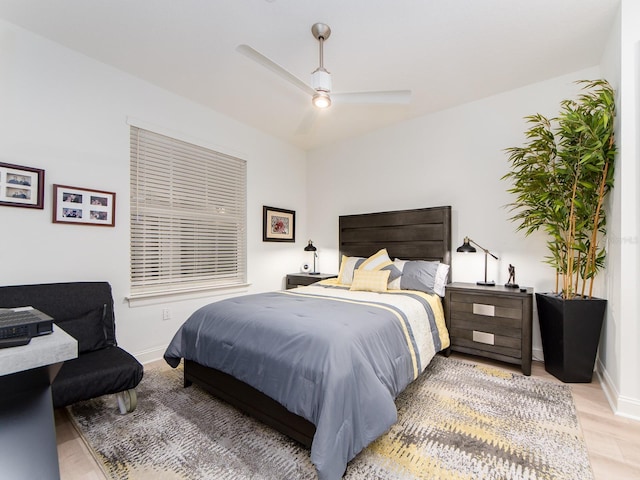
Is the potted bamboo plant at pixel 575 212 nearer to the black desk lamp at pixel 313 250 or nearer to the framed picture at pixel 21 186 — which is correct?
the black desk lamp at pixel 313 250

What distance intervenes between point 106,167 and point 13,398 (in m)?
2.51

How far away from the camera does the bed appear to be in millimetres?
1547

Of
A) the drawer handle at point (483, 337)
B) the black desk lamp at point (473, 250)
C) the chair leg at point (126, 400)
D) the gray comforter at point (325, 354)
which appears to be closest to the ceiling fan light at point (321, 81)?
the gray comforter at point (325, 354)

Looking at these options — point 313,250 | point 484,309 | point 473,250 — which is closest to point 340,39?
point 473,250

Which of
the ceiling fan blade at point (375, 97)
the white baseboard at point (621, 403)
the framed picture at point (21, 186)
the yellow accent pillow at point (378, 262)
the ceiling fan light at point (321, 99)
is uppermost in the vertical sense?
the ceiling fan blade at point (375, 97)

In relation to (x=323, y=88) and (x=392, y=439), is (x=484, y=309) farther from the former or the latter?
(x=323, y=88)

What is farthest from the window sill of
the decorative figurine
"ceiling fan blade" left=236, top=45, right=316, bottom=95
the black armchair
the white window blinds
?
the decorative figurine

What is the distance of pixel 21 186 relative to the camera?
237cm

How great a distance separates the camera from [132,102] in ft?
9.93

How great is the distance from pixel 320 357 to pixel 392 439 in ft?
2.49

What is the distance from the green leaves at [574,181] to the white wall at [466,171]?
0.68ft

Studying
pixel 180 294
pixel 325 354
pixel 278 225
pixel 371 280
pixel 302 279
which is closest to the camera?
pixel 325 354

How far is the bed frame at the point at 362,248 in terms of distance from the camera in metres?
1.84

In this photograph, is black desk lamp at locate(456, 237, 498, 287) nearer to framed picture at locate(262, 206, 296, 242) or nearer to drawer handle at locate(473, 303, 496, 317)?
drawer handle at locate(473, 303, 496, 317)
